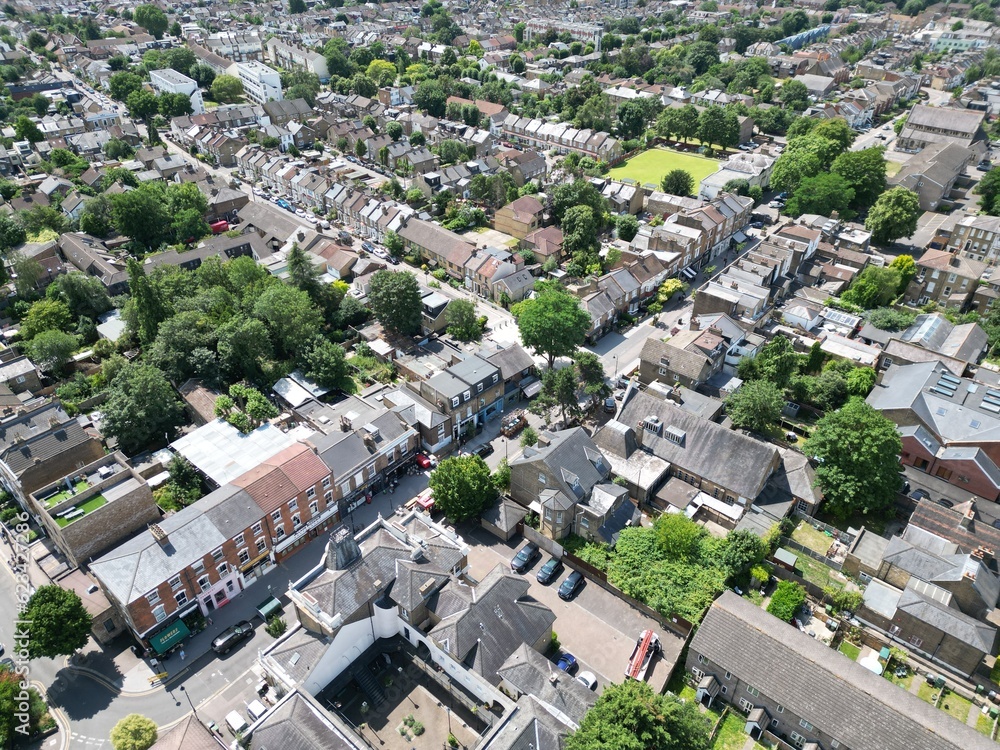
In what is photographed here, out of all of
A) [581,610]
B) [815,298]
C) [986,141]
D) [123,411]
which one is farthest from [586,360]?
[986,141]

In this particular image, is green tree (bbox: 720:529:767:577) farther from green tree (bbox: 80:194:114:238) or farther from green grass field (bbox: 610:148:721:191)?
green tree (bbox: 80:194:114:238)

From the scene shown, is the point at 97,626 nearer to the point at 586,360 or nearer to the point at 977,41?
the point at 586,360

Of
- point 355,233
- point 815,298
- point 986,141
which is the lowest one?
point 355,233

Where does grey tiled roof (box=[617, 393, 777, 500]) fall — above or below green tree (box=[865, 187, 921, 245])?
below

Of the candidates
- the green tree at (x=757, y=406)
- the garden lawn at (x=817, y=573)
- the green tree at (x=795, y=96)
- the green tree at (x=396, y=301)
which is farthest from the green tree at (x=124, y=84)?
the garden lawn at (x=817, y=573)

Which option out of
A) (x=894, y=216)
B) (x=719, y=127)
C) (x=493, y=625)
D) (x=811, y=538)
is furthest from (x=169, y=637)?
(x=719, y=127)

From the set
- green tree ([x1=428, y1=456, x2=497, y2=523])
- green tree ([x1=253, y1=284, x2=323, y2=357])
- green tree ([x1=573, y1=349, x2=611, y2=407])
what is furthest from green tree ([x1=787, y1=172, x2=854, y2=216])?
green tree ([x1=253, y1=284, x2=323, y2=357])
